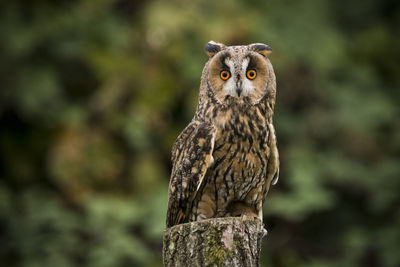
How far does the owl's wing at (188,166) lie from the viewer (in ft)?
11.4

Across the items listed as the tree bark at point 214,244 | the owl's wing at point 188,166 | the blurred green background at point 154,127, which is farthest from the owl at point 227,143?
the blurred green background at point 154,127

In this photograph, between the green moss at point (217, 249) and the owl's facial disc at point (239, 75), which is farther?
the owl's facial disc at point (239, 75)

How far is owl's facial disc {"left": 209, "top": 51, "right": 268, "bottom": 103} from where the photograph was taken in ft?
11.5

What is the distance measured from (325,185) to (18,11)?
13.0ft

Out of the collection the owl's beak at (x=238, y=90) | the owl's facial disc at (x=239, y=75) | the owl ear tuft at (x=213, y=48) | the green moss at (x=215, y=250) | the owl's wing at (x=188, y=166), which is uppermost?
the owl ear tuft at (x=213, y=48)

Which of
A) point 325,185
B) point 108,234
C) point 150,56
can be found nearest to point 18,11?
point 150,56

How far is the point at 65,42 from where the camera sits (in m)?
7.73

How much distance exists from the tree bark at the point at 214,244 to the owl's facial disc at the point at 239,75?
2.99ft

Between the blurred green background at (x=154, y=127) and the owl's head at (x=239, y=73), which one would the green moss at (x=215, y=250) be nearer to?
the owl's head at (x=239, y=73)

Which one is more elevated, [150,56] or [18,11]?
[18,11]

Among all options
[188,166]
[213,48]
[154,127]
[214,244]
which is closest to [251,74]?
[213,48]

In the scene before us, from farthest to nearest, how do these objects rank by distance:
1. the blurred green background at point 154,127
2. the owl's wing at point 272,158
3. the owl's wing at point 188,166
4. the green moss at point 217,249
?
the blurred green background at point 154,127 → the owl's wing at point 272,158 → the owl's wing at point 188,166 → the green moss at point 217,249

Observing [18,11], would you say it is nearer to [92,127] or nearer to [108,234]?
[92,127]

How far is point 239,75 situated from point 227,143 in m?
0.35
